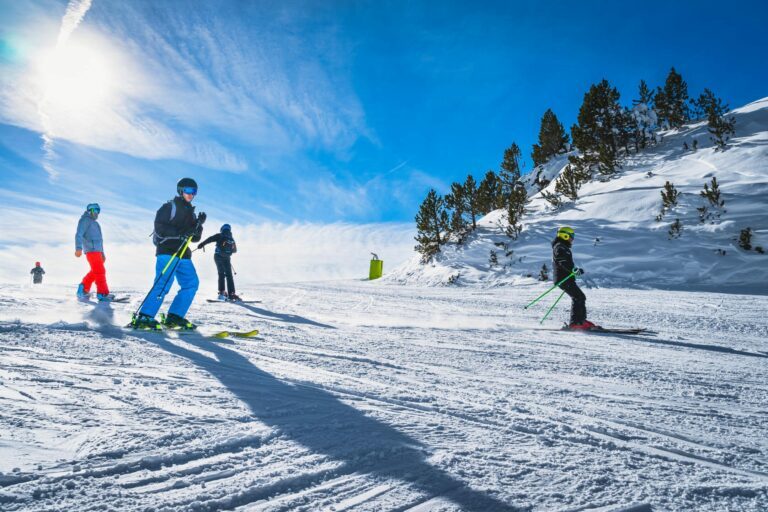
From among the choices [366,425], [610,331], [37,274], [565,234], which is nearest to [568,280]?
[565,234]

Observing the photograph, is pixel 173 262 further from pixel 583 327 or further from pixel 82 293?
pixel 583 327

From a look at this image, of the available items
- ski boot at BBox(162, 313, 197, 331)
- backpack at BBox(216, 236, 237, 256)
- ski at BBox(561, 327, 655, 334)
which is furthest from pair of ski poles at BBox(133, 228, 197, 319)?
ski at BBox(561, 327, 655, 334)

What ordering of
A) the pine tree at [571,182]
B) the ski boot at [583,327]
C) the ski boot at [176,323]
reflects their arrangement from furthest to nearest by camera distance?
1. the pine tree at [571,182]
2. the ski boot at [583,327]
3. the ski boot at [176,323]

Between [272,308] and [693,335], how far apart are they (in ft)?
25.2

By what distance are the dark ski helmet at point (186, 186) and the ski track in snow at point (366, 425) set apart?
212 cm

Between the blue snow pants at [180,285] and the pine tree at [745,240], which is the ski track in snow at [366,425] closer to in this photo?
the blue snow pants at [180,285]

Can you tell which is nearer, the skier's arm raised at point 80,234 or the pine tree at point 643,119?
the skier's arm raised at point 80,234

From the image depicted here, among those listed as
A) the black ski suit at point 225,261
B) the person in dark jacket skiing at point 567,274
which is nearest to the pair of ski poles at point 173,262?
the black ski suit at point 225,261

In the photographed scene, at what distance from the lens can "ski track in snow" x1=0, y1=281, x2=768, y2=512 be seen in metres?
1.55

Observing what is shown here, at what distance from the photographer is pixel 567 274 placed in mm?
7484

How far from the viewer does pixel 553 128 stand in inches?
1395

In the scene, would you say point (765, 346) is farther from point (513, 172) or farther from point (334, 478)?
point (513, 172)

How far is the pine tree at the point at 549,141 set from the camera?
35312 millimetres

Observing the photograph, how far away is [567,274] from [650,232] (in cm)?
1182
